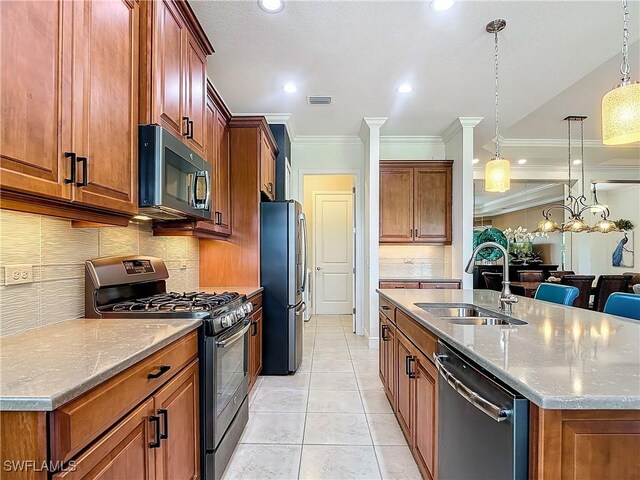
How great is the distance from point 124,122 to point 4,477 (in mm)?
1310

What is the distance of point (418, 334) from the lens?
1.83 metres

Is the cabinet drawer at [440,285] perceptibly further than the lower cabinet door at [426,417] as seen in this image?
Yes

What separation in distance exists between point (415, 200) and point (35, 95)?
4336 mm

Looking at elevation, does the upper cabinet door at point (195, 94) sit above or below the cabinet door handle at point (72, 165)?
above

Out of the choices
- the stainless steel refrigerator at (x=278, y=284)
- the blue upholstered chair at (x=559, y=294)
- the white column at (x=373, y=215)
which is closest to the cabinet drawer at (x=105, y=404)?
the stainless steel refrigerator at (x=278, y=284)

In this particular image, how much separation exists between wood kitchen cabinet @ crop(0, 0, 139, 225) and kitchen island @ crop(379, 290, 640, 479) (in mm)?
1492

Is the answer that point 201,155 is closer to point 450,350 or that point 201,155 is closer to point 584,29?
point 450,350

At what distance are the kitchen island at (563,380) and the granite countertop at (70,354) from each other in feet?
3.62

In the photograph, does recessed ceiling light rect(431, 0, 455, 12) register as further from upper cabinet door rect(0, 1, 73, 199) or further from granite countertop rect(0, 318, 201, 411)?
granite countertop rect(0, 318, 201, 411)

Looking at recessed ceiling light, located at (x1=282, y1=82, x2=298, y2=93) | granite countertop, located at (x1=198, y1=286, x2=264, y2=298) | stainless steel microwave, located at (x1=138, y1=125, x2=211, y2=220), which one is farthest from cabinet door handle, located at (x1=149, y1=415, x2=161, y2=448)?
recessed ceiling light, located at (x1=282, y1=82, x2=298, y2=93)

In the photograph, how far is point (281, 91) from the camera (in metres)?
3.59

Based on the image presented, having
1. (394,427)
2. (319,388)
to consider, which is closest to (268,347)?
(319,388)

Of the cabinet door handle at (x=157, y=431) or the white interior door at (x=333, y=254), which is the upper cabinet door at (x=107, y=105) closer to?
the cabinet door handle at (x=157, y=431)

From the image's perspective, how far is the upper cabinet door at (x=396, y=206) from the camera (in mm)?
4824
